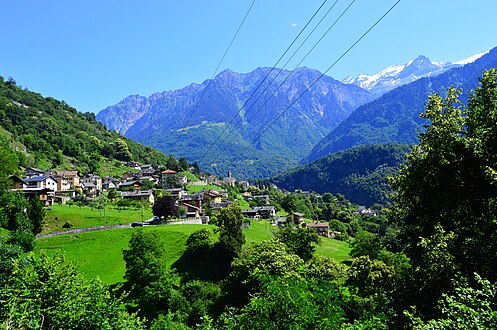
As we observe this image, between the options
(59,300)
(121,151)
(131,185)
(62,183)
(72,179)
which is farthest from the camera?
(121,151)

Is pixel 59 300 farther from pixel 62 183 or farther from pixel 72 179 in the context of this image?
pixel 72 179

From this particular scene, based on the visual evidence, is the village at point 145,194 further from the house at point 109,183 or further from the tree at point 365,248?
the tree at point 365,248

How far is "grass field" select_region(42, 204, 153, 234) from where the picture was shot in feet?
185

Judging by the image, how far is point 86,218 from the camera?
60875mm

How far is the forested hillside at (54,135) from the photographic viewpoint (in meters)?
119

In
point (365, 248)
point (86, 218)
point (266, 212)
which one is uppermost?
point (86, 218)

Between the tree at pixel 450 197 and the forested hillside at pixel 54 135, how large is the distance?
109 m

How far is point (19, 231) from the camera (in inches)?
1793

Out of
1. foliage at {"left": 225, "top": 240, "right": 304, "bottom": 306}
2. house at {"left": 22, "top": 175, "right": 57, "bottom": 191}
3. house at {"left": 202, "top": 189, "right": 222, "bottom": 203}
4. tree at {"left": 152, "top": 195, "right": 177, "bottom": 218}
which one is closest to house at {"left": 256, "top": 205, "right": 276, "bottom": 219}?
house at {"left": 202, "top": 189, "right": 222, "bottom": 203}

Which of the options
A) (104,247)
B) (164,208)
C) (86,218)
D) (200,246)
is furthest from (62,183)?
(200,246)

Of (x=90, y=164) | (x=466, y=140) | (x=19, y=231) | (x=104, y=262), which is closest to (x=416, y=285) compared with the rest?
(x=466, y=140)

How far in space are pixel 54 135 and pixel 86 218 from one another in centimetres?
9183

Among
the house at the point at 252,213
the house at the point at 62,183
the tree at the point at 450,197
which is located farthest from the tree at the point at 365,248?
the house at the point at 62,183

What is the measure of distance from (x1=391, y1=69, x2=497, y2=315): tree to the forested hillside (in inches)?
4281
